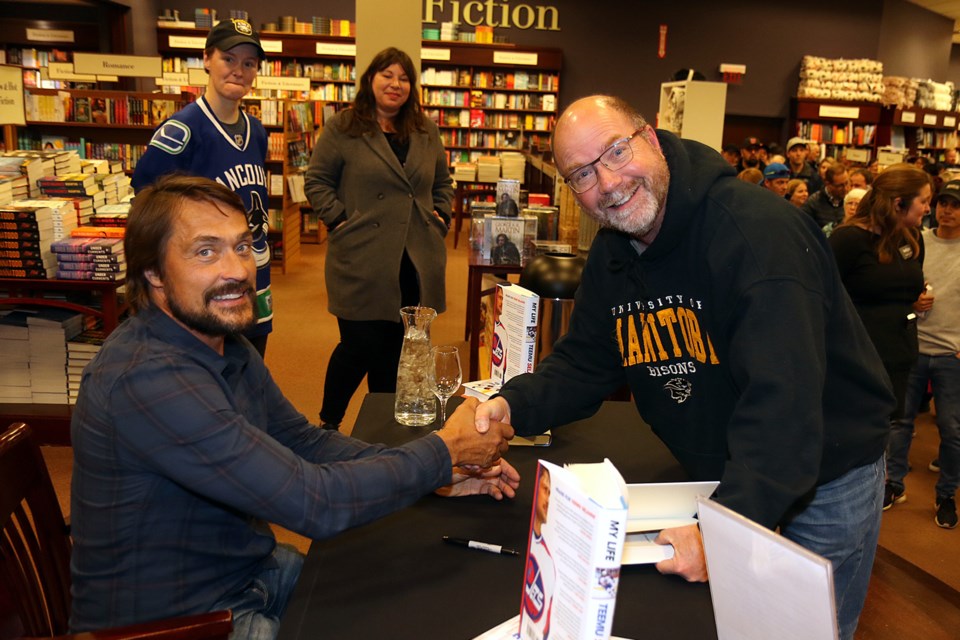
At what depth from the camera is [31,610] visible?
1458mm

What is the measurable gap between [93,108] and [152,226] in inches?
249

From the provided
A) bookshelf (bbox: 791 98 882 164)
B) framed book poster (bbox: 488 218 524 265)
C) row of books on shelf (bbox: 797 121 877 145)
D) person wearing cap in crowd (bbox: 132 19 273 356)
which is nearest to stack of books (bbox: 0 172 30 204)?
person wearing cap in crowd (bbox: 132 19 273 356)

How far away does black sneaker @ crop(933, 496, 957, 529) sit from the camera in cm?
351

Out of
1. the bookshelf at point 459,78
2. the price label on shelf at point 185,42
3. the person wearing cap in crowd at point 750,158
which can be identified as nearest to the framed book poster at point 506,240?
the person wearing cap in crowd at point 750,158

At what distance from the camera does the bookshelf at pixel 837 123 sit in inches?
501

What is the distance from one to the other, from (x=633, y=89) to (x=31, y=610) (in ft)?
41.2

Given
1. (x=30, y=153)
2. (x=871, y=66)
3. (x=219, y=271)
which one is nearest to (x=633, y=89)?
(x=871, y=66)

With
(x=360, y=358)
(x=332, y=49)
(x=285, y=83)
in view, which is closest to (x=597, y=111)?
(x=360, y=358)

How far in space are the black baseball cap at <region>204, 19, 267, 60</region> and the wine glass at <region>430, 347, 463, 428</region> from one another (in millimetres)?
1581

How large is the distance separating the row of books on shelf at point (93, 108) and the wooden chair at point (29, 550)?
5.82m

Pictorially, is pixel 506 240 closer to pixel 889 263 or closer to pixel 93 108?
pixel 889 263

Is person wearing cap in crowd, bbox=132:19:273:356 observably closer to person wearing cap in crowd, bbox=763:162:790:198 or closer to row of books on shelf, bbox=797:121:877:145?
person wearing cap in crowd, bbox=763:162:790:198

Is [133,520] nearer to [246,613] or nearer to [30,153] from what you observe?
[246,613]

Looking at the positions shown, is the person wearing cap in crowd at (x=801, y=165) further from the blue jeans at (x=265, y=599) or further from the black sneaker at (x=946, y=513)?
the blue jeans at (x=265, y=599)
